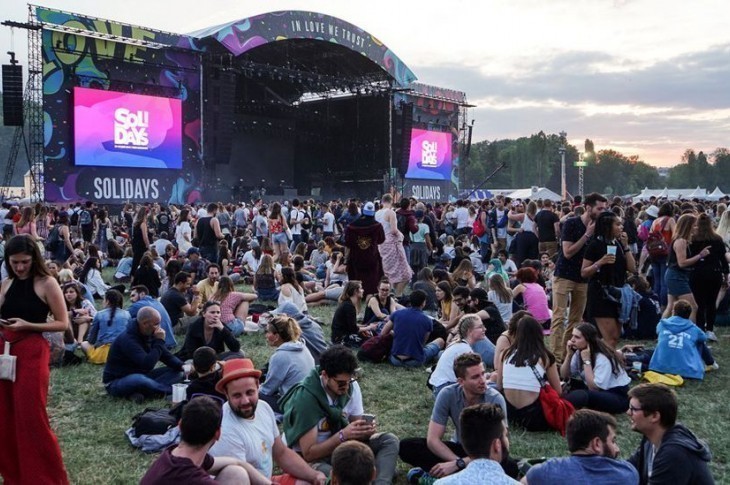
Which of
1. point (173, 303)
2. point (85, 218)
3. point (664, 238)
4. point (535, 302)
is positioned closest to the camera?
point (173, 303)

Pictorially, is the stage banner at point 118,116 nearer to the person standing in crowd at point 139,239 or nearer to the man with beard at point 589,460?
the person standing in crowd at point 139,239

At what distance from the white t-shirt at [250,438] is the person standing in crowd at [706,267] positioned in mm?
5296

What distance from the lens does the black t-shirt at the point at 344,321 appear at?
7.56m

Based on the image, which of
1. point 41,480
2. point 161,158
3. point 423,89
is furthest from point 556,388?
point 423,89

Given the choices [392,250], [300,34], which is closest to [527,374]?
[392,250]

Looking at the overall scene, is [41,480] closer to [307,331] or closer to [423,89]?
[307,331]

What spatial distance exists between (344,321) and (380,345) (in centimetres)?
73

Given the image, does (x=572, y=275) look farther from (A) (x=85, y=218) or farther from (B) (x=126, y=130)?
(B) (x=126, y=130)

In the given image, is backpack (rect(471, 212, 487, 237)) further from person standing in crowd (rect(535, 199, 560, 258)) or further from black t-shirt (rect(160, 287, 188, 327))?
black t-shirt (rect(160, 287, 188, 327))

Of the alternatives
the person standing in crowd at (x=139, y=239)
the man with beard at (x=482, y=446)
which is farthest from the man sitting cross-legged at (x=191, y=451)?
the person standing in crowd at (x=139, y=239)

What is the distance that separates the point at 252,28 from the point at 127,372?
1991cm

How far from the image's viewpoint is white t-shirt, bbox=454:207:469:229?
52.1 feet

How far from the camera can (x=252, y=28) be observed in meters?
23.7

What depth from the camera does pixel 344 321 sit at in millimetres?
7578
